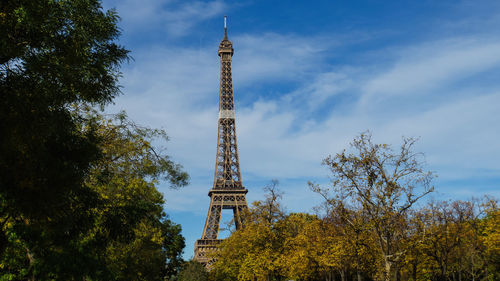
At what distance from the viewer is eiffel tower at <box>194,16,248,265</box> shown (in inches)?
2803

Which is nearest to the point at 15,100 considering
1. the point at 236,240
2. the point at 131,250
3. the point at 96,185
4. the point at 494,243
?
the point at 96,185

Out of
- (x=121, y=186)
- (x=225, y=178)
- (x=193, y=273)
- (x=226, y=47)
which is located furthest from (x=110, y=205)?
(x=226, y=47)

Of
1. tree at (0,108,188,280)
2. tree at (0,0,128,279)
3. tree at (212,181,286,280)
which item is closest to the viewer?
tree at (0,0,128,279)

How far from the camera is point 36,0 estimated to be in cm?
899

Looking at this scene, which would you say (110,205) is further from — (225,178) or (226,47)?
(226,47)

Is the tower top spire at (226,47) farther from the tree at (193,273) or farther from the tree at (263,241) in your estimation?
the tree at (263,241)

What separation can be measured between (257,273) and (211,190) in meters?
40.3

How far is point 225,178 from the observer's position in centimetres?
7769

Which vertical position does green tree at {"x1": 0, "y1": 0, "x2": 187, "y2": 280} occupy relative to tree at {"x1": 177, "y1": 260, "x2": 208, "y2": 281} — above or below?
above

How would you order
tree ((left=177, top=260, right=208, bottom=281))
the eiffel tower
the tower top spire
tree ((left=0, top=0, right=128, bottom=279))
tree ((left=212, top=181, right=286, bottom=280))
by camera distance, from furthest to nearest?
the tower top spire, the eiffel tower, tree ((left=177, top=260, right=208, bottom=281)), tree ((left=212, top=181, right=286, bottom=280)), tree ((left=0, top=0, right=128, bottom=279))

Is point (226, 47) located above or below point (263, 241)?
above

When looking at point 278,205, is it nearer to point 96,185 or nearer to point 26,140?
point 96,185

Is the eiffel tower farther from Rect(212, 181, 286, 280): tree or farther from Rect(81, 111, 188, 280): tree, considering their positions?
Rect(81, 111, 188, 280): tree

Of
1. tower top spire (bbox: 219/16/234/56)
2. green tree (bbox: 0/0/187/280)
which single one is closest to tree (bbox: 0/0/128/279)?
green tree (bbox: 0/0/187/280)
